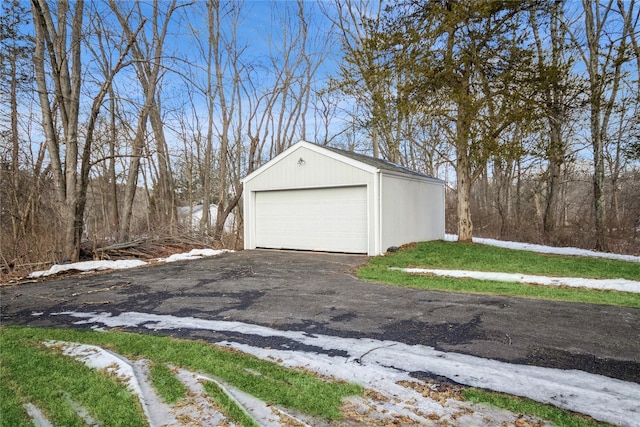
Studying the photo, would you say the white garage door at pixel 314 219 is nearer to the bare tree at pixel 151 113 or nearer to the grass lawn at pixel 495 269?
the grass lawn at pixel 495 269

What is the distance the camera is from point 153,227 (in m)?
13.0

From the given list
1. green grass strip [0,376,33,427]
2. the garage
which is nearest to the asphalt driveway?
green grass strip [0,376,33,427]

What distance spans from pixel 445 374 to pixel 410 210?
9.09 metres

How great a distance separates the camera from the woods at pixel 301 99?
9.98 m

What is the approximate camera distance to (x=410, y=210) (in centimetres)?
1184

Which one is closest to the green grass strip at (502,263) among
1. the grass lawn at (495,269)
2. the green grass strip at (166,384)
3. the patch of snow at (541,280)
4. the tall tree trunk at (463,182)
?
the grass lawn at (495,269)

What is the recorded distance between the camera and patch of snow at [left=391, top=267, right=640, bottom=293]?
6.51 metres

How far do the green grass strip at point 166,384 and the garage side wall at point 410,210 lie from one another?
25.3ft

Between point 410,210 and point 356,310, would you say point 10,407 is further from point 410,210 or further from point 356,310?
point 410,210

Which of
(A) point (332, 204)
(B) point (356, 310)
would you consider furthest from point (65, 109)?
(B) point (356, 310)

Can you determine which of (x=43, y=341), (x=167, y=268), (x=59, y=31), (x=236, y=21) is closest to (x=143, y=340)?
(x=43, y=341)

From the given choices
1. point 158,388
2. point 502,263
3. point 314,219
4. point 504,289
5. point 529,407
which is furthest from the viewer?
point 314,219

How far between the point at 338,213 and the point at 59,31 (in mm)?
8696

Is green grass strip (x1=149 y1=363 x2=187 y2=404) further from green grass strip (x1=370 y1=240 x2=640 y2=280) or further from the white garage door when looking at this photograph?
the white garage door
